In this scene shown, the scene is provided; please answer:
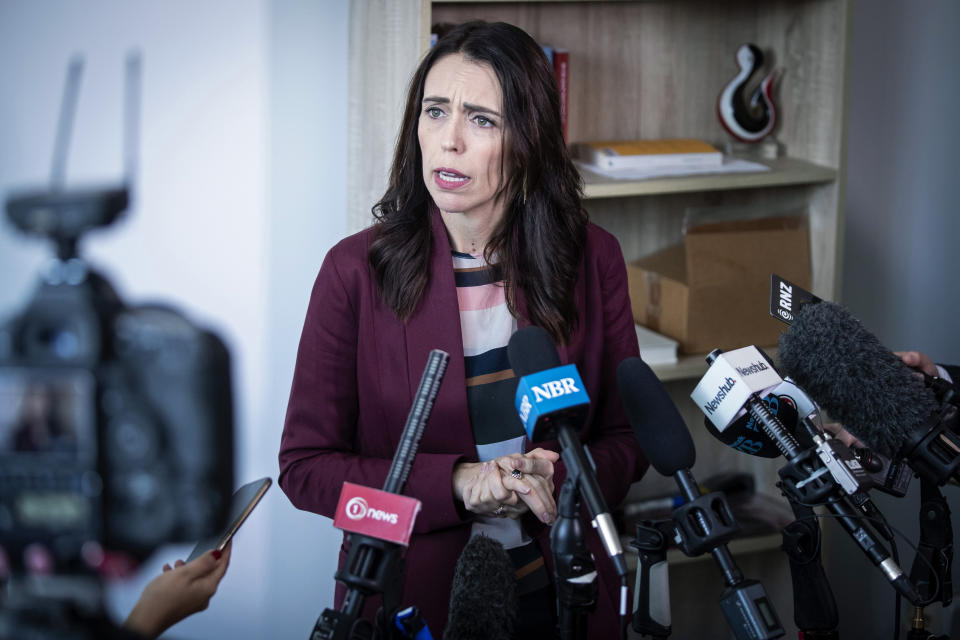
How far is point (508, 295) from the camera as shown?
1504 millimetres

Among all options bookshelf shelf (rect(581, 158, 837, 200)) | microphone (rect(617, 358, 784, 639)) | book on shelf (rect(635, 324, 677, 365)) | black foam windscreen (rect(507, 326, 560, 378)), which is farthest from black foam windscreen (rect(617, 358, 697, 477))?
book on shelf (rect(635, 324, 677, 365))

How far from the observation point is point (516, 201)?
1563 mm

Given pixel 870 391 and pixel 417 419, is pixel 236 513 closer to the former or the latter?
pixel 417 419

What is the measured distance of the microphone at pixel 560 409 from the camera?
2.74 feet

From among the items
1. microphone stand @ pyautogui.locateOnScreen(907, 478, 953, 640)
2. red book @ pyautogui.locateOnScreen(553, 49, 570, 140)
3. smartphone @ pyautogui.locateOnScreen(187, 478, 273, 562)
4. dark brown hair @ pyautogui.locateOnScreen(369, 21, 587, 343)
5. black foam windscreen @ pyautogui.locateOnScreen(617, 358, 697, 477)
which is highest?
red book @ pyautogui.locateOnScreen(553, 49, 570, 140)

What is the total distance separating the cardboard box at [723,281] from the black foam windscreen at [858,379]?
40.8 inches

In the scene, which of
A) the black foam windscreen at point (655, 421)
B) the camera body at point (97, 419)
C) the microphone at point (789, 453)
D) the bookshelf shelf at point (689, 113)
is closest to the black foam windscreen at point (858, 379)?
the microphone at point (789, 453)

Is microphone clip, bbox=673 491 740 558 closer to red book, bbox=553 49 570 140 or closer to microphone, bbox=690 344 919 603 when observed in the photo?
microphone, bbox=690 344 919 603

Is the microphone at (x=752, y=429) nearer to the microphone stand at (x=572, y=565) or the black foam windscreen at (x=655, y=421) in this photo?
the black foam windscreen at (x=655, y=421)

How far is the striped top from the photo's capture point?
1431 millimetres

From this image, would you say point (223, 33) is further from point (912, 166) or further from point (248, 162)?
point (912, 166)

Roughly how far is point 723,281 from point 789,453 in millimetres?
1268

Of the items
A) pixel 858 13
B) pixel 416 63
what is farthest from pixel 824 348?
pixel 858 13

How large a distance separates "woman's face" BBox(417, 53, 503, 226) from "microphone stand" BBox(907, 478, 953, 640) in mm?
766
